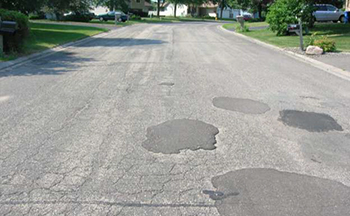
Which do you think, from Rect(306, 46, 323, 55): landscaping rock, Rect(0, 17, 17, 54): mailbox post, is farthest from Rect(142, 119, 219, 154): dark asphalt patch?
Rect(306, 46, 323, 55): landscaping rock

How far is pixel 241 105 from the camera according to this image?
6836 mm

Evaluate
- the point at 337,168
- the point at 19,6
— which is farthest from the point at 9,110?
the point at 19,6

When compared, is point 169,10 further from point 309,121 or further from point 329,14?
point 309,121

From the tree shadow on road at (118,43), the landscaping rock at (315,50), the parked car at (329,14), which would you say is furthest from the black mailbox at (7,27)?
the parked car at (329,14)

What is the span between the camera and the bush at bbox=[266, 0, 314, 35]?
2300 centimetres

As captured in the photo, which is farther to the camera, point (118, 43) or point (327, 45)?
point (118, 43)

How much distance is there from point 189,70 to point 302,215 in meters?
7.79

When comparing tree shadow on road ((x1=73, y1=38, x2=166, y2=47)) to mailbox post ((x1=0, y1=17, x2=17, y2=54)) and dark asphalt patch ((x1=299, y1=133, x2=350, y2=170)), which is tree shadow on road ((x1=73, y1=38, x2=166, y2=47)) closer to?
mailbox post ((x1=0, y1=17, x2=17, y2=54))

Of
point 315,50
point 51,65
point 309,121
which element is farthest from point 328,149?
point 315,50

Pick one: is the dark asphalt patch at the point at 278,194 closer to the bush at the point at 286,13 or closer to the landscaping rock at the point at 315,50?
the landscaping rock at the point at 315,50

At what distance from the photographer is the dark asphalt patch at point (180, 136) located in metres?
4.69

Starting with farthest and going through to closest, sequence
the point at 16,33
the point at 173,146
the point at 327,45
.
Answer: the point at 327,45 → the point at 16,33 → the point at 173,146

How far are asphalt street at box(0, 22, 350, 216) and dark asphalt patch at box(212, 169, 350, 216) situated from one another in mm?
11

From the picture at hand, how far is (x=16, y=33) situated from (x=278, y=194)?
12199 mm
